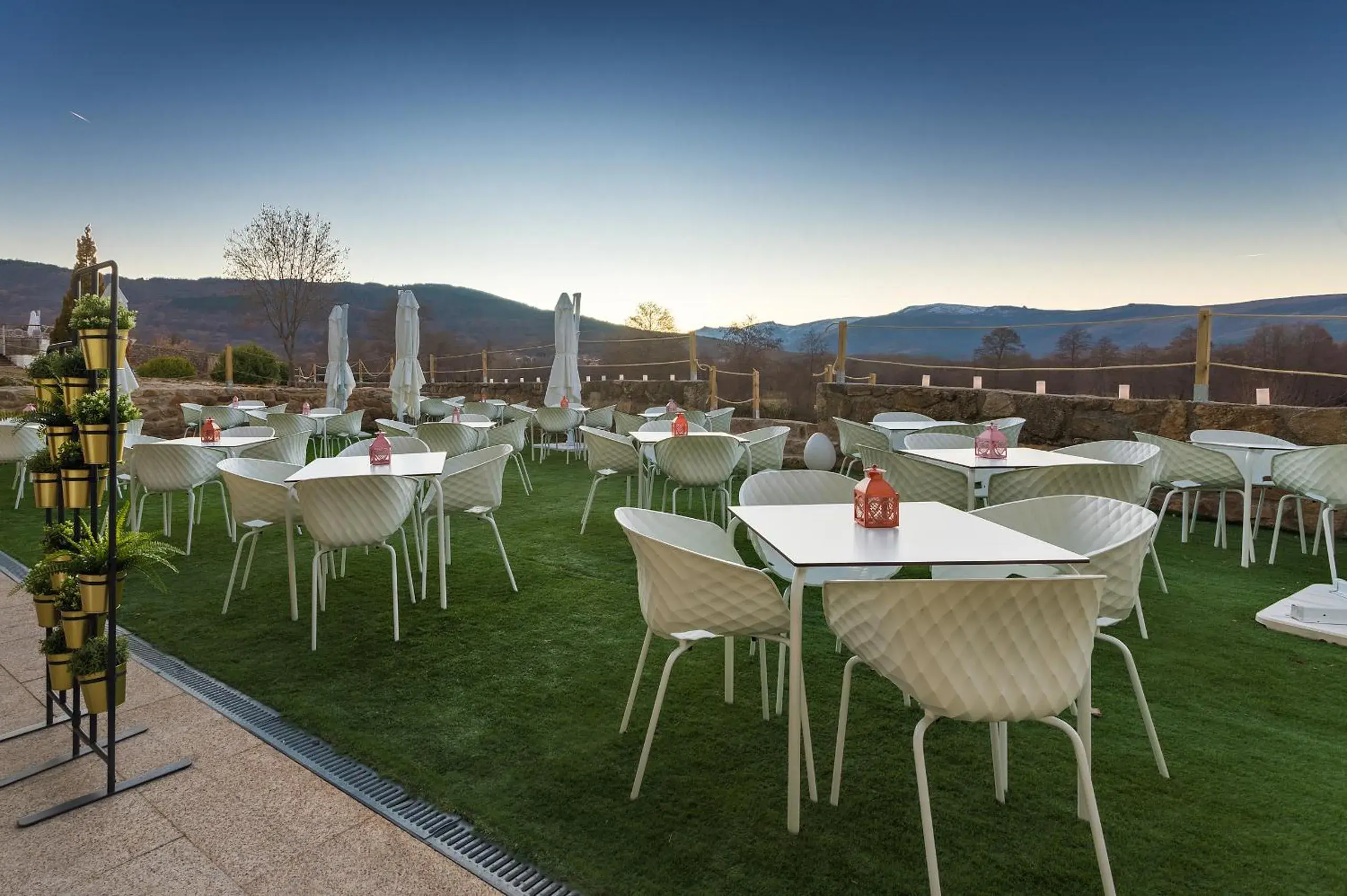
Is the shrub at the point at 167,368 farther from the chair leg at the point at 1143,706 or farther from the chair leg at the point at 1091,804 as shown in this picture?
the chair leg at the point at 1091,804

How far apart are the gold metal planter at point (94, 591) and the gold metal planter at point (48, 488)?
0.25 meters

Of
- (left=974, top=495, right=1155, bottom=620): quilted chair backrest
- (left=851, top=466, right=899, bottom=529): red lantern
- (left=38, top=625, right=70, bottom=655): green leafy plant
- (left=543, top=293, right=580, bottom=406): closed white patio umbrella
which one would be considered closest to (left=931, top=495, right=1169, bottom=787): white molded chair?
(left=974, top=495, right=1155, bottom=620): quilted chair backrest

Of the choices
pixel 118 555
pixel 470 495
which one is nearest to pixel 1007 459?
pixel 470 495

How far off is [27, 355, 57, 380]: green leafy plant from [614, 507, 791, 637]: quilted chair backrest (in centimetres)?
178

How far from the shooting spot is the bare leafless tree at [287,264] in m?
24.3

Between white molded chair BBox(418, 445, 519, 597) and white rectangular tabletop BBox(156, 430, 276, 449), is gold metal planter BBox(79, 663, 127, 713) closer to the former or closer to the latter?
white molded chair BBox(418, 445, 519, 597)

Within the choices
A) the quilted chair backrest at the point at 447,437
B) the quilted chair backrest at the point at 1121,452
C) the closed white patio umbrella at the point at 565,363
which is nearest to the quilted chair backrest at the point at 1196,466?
the quilted chair backrest at the point at 1121,452

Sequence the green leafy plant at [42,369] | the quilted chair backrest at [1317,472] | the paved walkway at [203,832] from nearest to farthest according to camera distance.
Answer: the paved walkway at [203,832]
the green leafy plant at [42,369]
the quilted chair backrest at [1317,472]

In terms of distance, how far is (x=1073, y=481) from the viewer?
3381 millimetres

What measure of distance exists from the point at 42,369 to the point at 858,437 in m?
5.28

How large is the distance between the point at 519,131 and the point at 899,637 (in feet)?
41.5

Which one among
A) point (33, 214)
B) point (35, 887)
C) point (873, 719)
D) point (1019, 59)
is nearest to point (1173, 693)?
point (873, 719)

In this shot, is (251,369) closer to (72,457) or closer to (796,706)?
(72,457)

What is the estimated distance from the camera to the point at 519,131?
12.4 metres
